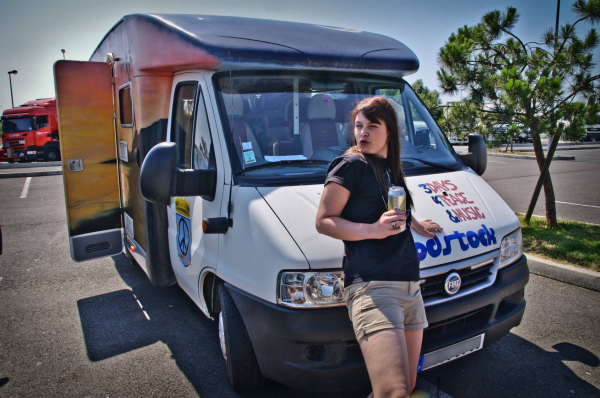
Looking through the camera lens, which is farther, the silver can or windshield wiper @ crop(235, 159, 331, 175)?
windshield wiper @ crop(235, 159, 331, 175)

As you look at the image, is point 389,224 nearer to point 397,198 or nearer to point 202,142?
point 397,198

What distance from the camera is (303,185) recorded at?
2934mm

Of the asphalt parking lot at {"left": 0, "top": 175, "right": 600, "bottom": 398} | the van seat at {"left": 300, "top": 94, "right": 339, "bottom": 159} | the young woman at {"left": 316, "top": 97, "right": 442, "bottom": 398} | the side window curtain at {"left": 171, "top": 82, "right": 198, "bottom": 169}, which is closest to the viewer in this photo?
the young woman at {"left": 316, "top": 97, "right": 442, "bottom": 398}

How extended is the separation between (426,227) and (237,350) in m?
1.42

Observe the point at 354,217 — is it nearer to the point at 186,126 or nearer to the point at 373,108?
the point at 373,108

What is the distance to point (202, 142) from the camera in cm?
336

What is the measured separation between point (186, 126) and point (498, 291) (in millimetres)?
2617

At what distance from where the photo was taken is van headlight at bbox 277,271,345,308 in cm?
249

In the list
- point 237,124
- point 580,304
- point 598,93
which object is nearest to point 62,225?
point 237,124

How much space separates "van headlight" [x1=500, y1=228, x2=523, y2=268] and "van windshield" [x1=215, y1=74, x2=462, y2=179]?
2.29 feet

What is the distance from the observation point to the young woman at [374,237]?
81.0 inches

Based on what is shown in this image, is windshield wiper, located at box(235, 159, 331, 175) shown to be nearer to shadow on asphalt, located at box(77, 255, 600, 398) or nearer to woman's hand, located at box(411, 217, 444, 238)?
woman's hand, located at box(411, 217, 444, 238)

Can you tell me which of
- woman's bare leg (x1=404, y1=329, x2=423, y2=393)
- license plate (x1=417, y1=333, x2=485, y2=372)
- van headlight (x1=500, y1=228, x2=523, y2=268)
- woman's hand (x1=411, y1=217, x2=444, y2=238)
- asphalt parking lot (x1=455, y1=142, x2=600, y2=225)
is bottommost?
asphalt parking lot (x1=455, y1=142, x2=600, y2=225)

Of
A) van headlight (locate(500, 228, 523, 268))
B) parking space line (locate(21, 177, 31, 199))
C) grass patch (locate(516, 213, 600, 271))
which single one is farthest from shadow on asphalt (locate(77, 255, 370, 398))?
parking space line (locate(21, 177, 31, 199))
